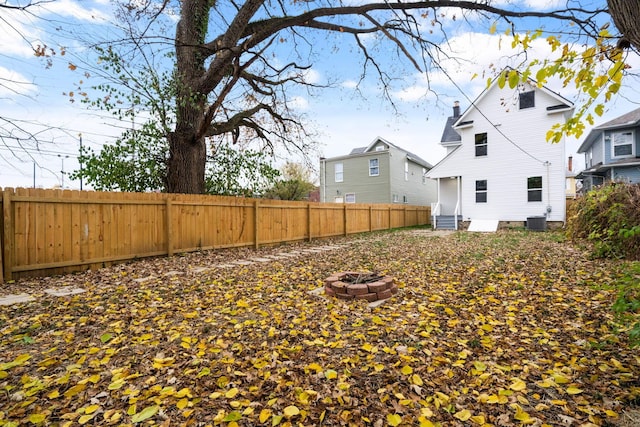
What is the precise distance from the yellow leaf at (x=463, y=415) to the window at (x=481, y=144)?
15696 millimetres

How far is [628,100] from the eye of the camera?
3033 mm

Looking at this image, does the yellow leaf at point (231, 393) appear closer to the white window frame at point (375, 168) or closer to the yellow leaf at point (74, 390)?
the yellow leaf at point (74, 390)

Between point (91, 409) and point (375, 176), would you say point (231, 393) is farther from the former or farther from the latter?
point (375, 176)

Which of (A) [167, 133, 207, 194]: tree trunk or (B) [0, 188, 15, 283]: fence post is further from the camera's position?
(A) [167, 133, 207, 194]: tree trunk

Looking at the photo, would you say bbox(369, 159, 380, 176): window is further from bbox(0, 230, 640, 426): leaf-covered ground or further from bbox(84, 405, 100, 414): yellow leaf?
bbox(84, 405, 100, 414): yellow leaf

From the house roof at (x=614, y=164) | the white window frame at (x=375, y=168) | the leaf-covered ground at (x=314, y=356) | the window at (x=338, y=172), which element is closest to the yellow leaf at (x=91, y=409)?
the leaf-covered ground at (x=314, y=356)

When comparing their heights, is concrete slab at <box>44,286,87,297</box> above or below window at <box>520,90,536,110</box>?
below

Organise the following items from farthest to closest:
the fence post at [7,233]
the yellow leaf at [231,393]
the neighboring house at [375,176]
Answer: the neighboring house at [375,176] → the fence post at [7,233] → the yellow leaf at [231,393]

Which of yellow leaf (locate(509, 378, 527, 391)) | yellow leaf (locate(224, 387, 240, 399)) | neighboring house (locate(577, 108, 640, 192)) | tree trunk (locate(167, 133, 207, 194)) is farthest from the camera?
neighboring house (locate(577, 108, 640, 192))

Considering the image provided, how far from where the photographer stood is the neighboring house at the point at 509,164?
1352 cm

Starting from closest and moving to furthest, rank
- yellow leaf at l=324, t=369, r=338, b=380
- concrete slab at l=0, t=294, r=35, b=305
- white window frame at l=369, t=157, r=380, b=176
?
yellow leaf at l=324, t=369, r=338, b=380
concrete slab at l=0, t=294, r=35, b=305
white window frame at l=369, t=157, r=380, b=176

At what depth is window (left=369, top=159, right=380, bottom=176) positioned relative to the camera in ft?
70.2

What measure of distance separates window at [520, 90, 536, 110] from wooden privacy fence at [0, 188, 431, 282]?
38.5ft

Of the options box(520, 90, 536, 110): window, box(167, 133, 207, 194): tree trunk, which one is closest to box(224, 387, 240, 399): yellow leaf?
box(167, 133, 207, 194): tree trunk
